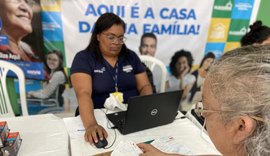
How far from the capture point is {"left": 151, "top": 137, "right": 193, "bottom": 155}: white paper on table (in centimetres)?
103

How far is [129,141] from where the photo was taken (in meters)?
1.06

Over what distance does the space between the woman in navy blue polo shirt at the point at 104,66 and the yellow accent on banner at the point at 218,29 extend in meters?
1.27

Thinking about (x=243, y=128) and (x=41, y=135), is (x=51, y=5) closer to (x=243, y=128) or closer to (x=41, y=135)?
(x=41, y=135)

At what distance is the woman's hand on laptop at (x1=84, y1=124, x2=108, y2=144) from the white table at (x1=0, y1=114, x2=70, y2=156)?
0.10m

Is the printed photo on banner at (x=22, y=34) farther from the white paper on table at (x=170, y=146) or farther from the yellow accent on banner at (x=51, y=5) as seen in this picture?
the white paper on table at (x=170, y=146)

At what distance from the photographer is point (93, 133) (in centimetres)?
107

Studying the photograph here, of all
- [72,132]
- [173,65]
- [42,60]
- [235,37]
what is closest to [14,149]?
[72,132]

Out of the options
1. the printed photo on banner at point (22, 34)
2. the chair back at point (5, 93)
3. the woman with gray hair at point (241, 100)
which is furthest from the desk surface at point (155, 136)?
the printed photo on banner at point (22, 34)

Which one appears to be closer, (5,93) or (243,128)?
(243,128)

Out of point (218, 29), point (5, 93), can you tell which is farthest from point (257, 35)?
point (5, 93)

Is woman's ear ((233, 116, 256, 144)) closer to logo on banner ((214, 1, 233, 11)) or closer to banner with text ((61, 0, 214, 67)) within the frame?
banner with text ((61, 0, 214, 67))

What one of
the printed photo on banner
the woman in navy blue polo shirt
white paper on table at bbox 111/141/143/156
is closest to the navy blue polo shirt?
the woman in navy blue polo shirt

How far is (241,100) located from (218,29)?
87.7 inches

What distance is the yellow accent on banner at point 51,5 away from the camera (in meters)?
2.02
